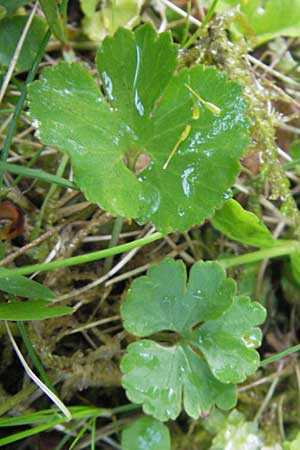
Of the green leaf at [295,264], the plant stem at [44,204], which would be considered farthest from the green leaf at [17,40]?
the green leaf at [295,264]

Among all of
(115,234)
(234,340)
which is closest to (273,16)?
(115,234)

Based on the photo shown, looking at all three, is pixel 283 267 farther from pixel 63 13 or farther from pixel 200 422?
pixel 63 13

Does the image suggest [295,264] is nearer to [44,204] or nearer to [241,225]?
[241,225]

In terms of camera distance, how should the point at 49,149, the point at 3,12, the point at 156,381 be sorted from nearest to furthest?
the point at 156,381 → the point at 3,12 → the point at 49,149

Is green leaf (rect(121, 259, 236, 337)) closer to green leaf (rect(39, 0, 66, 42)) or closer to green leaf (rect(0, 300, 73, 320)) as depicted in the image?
green leaf (rect(0, 300, 73, 320))

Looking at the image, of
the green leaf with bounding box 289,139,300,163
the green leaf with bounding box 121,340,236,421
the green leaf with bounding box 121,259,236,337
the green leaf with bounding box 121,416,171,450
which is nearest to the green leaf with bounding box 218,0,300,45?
the green leaf with bounding box 289,139,300,163

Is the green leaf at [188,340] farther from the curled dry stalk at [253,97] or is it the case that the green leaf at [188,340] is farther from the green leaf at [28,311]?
the curled dry stalk at [253,97]

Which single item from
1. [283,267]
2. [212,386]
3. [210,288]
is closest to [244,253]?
[283,267]
